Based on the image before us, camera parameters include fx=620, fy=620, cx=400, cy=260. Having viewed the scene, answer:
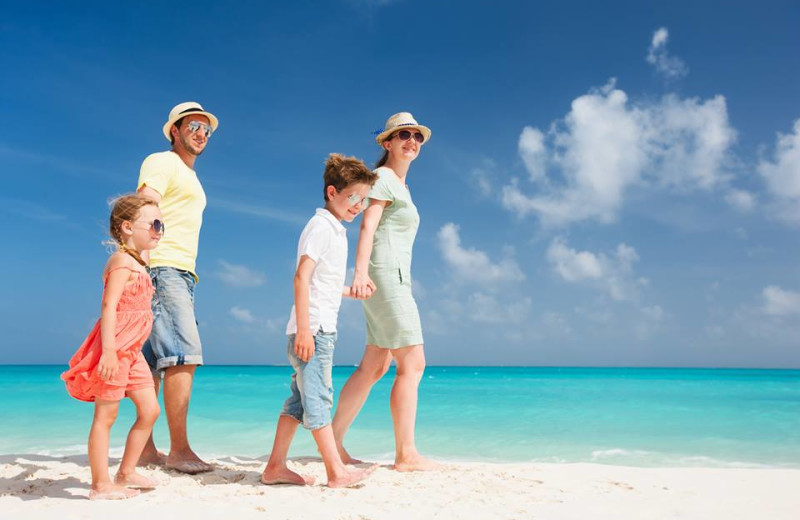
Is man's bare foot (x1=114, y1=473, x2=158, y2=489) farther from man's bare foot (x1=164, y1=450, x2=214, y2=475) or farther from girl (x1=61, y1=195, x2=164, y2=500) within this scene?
man's bare foot (x1=164, y1=450, x2=214, y2=475)

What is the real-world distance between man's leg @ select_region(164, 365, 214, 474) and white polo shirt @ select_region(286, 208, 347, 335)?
0.82m

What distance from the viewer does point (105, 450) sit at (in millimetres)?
2875

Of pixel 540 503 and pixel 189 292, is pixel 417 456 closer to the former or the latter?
pixel 540 503

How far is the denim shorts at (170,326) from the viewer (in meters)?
3.41

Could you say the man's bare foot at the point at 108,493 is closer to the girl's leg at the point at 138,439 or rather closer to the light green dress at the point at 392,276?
the girl's leg at the point at 138,439

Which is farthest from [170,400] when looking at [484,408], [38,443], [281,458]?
[484,408]

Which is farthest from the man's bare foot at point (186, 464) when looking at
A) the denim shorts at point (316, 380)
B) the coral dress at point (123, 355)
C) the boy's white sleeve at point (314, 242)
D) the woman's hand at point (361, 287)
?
the boy's white sleeve at point (314, 242)


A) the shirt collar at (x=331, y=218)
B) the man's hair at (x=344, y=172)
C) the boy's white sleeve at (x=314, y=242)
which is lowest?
the boy's white sleeve at (x=314, y=242)

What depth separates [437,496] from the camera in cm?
302

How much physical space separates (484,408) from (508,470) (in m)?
8.94

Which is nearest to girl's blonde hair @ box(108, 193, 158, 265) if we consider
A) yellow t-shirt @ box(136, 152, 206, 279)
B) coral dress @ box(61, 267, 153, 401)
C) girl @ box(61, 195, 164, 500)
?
girl @ box(61, 195, 164, 500)

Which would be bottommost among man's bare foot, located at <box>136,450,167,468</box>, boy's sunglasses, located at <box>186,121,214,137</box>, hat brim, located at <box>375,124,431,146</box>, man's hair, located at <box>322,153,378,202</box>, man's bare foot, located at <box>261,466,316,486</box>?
man's bare foot, located at <box>136,450,167,468</box>

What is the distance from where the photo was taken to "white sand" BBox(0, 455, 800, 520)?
273cm

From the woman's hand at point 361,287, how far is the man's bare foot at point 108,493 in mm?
1454
